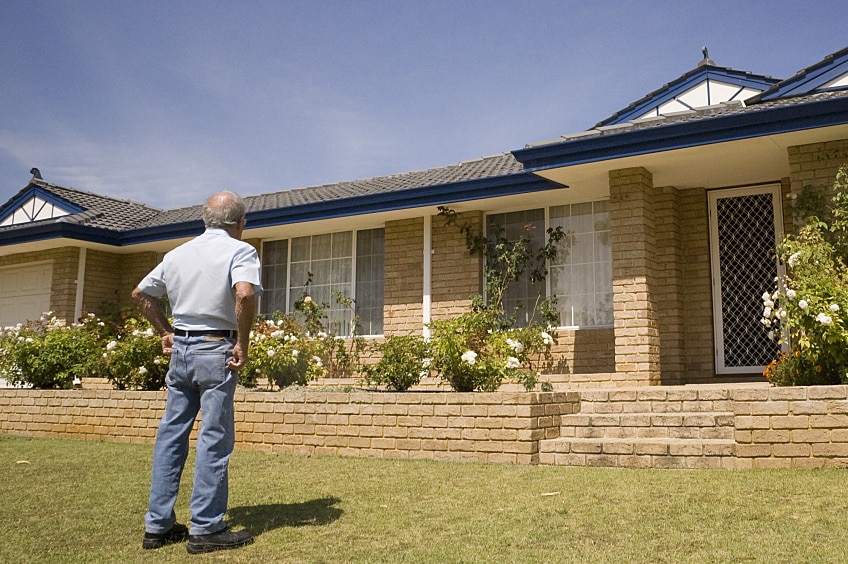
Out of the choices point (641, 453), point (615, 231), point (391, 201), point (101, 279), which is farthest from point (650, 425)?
point (101, 279)

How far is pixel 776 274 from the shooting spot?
32.1ft

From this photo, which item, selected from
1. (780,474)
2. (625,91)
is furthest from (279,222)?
(780,474)

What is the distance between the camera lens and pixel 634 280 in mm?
9016

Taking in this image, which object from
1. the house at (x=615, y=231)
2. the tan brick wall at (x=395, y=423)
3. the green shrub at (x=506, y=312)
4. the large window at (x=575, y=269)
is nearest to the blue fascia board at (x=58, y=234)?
the house at (x=615, y=231)

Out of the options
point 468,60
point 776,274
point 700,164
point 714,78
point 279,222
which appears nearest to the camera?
point 700,164

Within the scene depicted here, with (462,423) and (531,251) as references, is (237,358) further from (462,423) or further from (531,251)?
(531,251)

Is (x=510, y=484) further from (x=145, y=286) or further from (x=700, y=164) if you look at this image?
(x=700, y=164)

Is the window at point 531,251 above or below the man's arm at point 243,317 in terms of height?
above

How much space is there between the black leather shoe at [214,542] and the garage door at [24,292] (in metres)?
12.9

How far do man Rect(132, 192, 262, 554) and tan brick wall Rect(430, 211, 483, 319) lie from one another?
7389 millimetres

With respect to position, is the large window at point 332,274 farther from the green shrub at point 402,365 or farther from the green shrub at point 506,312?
the green shrub at point 402,365

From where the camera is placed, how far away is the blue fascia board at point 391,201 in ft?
34.0

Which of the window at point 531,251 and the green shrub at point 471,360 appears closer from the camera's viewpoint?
the green shrub at point 471,360

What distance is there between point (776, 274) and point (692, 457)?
4.95m
